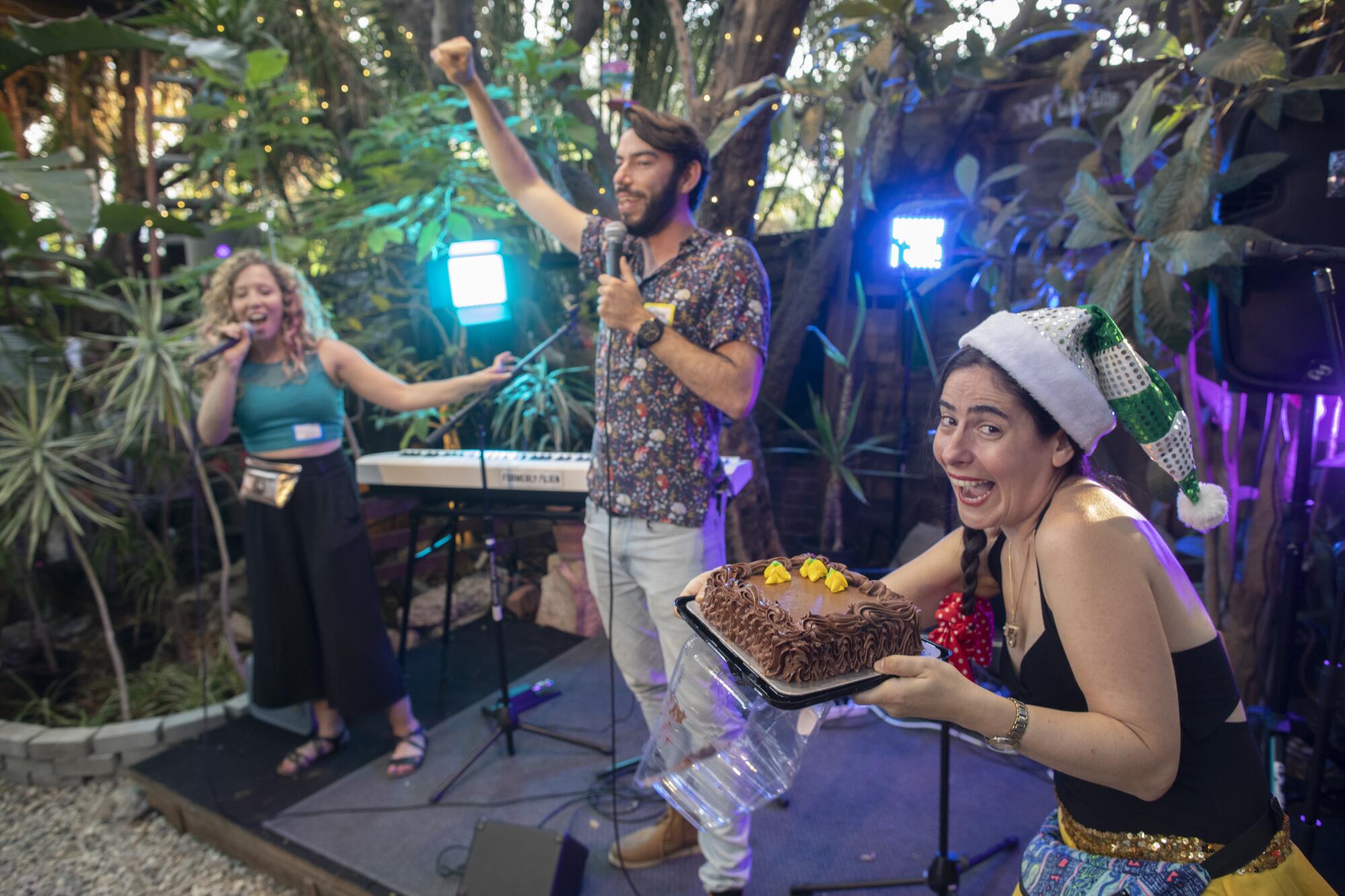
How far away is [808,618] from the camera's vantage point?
3.25ft

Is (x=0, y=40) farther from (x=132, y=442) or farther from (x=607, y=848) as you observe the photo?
(x=607, y=848)

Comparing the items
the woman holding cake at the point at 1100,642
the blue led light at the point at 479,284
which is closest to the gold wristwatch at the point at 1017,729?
the woman holding cake at the point at 1100,642

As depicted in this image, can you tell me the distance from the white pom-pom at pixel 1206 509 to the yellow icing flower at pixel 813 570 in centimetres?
56

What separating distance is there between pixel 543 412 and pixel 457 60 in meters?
2.08

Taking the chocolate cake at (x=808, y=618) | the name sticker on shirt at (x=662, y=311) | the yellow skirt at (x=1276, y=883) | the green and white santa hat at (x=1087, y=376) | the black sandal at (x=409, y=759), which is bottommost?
the black sandal at (x=409, y=759)

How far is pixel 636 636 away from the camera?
6.28ft

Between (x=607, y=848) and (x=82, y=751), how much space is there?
2051mm

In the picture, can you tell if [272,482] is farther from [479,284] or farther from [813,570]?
[813,570]

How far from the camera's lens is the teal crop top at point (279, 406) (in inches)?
91.4

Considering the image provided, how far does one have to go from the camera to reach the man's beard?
1.73 metres

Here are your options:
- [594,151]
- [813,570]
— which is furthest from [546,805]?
[594,151]

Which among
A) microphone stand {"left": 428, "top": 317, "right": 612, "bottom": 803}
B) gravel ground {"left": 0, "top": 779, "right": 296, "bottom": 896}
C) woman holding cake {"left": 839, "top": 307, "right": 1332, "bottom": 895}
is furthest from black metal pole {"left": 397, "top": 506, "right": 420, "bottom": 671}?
woman holding cake {"left": 839, "top": 307, "right": 1332, "bottom": 895}

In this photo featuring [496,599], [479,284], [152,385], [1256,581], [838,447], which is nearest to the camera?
[1256,581]

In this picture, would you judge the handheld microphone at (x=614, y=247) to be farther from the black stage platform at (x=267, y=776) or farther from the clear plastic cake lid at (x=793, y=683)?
the black stage platform at (x=267, y=776)
